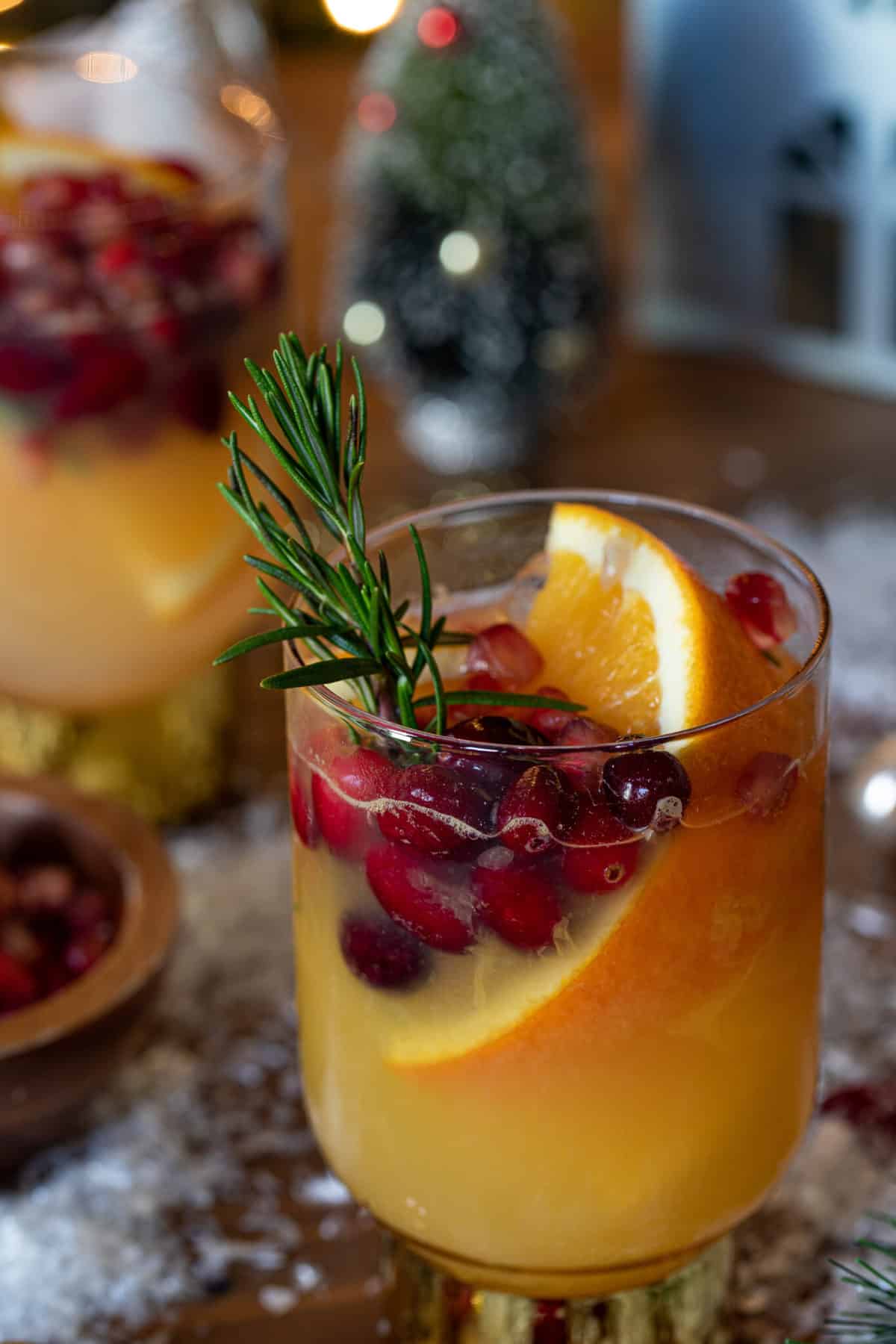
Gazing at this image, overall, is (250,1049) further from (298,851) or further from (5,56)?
(5,56)

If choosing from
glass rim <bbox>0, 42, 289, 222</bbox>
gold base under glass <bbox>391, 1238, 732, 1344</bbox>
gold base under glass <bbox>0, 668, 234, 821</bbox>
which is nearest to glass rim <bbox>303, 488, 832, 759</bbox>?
gold base under glass <bbox>391, 1238, 732, 1344</bbox>

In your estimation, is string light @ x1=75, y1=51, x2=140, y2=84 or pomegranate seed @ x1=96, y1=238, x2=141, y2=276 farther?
string light @ x1=75, y1=51, x2=140, y2=84

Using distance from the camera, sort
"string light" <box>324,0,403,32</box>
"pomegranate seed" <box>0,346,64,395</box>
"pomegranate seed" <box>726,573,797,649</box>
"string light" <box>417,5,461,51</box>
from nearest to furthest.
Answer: "pomegranate seed" <box>726,573,797,649</box> → "pomegranate seed" <box>0,346,64,395</box> → "string light" <box>417,5,461,51</box> → "string light" <box>324,0,403,32</box>

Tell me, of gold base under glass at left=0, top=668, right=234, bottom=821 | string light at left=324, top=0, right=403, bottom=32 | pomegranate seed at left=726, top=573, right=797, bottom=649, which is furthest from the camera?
string light at left=324, top=0, right=403, bottom=32

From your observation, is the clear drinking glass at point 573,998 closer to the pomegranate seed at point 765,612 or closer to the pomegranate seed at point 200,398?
the pomegranate seed at point 765,612

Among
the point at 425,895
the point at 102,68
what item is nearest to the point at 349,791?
the point at 425,895

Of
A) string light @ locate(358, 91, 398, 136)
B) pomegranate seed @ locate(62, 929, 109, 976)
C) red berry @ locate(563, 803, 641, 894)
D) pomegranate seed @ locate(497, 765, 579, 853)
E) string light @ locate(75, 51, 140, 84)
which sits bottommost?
pomegranate seed @ locate(62, 929, 109, 976)

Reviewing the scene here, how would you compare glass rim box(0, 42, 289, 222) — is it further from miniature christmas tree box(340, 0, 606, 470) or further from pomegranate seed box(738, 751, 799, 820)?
pomegranate seed box(738, 751, 799, 820)

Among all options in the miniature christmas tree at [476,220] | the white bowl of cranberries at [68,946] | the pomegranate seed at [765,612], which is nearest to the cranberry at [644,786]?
the pomegranate seed at [765,612]

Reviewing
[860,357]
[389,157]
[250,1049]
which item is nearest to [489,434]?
[389,157]
